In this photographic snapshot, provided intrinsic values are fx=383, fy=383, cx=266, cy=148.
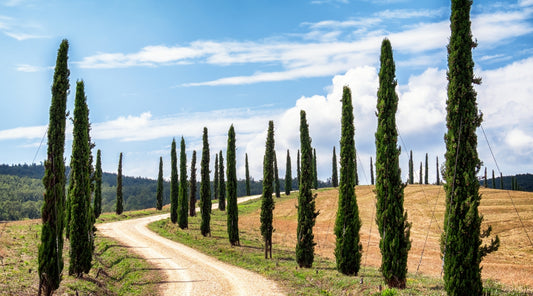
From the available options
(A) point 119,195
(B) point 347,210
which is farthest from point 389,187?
(A) point 119,195

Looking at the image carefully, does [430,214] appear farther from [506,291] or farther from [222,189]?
[506,291]

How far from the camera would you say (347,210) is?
1001 inches

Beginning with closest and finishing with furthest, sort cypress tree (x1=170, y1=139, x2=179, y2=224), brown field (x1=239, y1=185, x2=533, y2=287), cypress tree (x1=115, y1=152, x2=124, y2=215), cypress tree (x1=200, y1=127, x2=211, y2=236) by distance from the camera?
brown field (x1=239, y1=185, x2=533, y2=287) → cypress tree (x1=200, y1=127, x2=211, y2=236) → cypress tree (x1=170, y1=139, x2=179, y2=224) → cypress tree (x1=115, y1=152, x2=124, y2=215)

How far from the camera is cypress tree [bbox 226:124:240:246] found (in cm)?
4022

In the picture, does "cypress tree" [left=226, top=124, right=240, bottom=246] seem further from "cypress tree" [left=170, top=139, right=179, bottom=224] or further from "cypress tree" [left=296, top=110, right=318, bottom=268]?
"cypress tree" [left=170, top=139, right=179, bottom=224]

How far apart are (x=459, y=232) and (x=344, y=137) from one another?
10.9 meters

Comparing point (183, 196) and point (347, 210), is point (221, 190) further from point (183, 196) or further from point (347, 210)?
point (347, 210)

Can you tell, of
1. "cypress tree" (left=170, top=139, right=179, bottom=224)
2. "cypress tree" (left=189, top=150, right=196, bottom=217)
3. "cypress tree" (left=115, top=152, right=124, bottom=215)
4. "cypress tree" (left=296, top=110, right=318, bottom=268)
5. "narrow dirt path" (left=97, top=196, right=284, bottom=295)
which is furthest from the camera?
"cypress tree" (left=115, top=152, right=124, bottom=215)

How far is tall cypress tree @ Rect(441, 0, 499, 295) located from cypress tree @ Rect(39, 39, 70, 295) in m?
18.1

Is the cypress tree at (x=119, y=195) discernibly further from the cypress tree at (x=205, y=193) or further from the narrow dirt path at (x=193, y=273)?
the narrow dirt path at (x=193, y=273)

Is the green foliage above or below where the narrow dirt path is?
above

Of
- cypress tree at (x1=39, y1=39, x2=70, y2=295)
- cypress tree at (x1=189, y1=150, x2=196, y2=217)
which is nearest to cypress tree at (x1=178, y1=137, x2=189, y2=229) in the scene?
cypress tree at (x1=189, y1=150, x2=196, y2=217)

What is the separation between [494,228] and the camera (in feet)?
151

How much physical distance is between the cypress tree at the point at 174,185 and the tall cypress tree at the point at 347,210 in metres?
37.0
